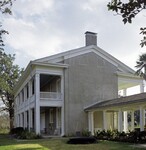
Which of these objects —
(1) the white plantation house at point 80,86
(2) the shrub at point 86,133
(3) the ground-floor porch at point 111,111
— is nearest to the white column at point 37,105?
(1) the white plantation house at point 80,86

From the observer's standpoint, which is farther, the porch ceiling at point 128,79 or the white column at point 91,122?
the porch ceiling at point 128,79

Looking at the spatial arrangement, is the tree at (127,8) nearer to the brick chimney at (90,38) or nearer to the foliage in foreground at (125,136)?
the foliage in foreground at (125,136)

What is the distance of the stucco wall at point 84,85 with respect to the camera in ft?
89.2

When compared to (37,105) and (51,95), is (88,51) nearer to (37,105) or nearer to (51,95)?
(51,95)

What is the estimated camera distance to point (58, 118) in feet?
98.8

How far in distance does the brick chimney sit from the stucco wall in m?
1.47

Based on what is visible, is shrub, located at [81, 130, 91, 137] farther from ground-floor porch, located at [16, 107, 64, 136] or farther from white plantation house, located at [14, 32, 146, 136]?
ground-floor porch, located at [16, 107, 64, 136]

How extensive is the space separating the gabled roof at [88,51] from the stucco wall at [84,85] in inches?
14.8

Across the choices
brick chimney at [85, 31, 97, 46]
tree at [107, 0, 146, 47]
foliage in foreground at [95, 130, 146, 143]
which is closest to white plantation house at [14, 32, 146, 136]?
brick chimney at [85, 31, 97, 46]

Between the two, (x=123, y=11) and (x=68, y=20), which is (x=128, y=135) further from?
(x=123, y=11)

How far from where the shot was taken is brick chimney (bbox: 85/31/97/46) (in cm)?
2997

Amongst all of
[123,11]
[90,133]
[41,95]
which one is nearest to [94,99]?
[90,133]

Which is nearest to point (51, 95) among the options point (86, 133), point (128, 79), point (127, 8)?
point (86, 133)

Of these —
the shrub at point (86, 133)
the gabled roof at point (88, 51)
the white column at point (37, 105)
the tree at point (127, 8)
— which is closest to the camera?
the tree at point (127, 8)
